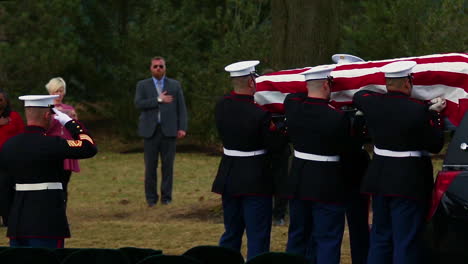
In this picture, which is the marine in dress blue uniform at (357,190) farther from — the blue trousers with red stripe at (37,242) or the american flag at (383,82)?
the blue trousers with red stripe at (37,242)

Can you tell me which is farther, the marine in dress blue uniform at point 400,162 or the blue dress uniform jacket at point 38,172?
the blue dress uniform jacket at point 38,172

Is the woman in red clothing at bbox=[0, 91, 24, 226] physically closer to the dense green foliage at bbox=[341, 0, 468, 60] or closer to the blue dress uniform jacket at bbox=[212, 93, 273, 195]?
the blue dress uniform jacket at bbox=[212, 93, 273, 195]

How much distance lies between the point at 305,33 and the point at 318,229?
4.02 meters

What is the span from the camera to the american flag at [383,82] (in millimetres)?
6621

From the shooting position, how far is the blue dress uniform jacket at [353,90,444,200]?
6.50 metres

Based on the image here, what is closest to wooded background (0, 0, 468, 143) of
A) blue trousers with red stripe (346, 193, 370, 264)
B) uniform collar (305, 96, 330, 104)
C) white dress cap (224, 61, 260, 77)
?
white dress cap (224, 61, 260, 77)

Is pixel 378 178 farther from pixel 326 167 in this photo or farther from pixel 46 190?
pixel 46 190

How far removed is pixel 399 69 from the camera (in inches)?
257

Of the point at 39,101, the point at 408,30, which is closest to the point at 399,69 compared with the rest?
the point at 39,101

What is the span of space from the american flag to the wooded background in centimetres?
867

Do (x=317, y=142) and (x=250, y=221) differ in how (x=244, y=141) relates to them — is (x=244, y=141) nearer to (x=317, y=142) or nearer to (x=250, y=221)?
(x=250, y=221)

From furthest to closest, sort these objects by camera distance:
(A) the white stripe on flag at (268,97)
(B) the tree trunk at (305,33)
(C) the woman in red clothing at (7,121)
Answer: (B) the tree trunk at (305,33)
(C) the woman in red clothing at (7,121)
(A) the white stripe on flag at (268,97)

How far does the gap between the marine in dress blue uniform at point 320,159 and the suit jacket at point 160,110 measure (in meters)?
5.20

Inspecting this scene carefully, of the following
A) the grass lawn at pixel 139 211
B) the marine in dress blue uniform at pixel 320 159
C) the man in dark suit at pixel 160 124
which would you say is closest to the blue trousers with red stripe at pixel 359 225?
the marine in dress blue uniform at pixel 320 159
